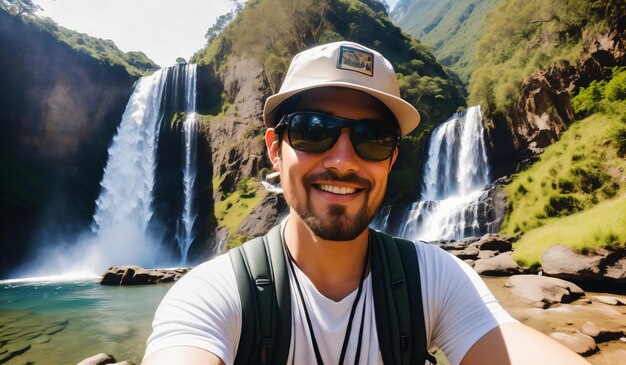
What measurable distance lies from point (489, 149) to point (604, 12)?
10403 mm

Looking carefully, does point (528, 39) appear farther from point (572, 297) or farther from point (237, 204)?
point (237, 204)

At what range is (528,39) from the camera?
27.3m

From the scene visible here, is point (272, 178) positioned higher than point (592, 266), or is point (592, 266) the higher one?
point (272, 178)

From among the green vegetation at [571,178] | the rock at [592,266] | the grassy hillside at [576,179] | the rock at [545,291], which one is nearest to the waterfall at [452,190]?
the green vegetation at [571,178]

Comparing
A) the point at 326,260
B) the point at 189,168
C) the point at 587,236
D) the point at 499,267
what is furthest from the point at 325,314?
the point at 189,168

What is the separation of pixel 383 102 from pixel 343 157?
0.42m

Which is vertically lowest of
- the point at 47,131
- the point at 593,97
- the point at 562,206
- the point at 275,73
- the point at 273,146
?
the point at 562,206

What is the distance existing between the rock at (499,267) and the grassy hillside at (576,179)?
1.60ft

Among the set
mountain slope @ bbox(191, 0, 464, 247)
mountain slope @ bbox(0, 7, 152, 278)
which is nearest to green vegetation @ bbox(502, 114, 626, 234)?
mountain slope @ bbox(191, 0, 464, 247)

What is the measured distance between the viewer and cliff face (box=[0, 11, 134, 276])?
102ft

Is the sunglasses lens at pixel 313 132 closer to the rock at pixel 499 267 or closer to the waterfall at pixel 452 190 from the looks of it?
the rock at pixel 499 267

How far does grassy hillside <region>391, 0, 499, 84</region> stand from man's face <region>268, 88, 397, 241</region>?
2737 inches

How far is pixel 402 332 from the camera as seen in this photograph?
170 centimetres

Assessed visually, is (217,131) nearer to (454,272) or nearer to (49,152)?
(49,152)
